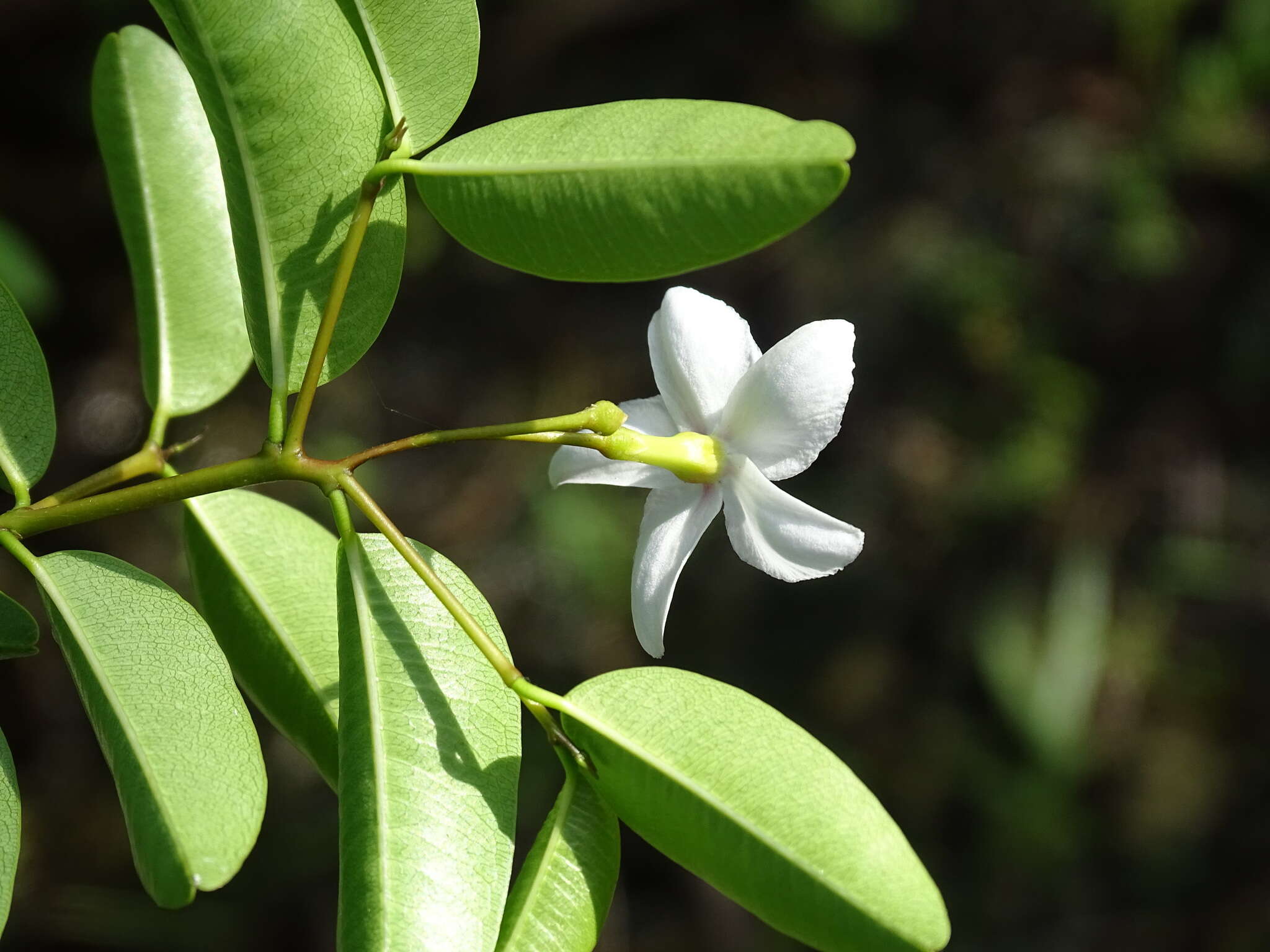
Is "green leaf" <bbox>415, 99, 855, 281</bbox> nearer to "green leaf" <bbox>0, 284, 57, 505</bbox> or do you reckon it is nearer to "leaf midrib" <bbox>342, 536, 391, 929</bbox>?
"leaf midrib" <bbox>342, 536, 391, 929</bbox>

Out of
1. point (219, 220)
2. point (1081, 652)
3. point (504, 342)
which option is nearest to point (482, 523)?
point (504, 342)

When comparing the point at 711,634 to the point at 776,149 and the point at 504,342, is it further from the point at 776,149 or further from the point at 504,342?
the point at 776,149

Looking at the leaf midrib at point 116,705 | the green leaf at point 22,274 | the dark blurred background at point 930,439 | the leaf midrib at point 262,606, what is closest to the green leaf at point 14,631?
the leaf midrib at point 116,705

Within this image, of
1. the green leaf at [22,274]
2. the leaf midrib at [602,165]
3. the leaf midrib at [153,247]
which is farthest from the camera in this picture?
the green leaf at [22,274]

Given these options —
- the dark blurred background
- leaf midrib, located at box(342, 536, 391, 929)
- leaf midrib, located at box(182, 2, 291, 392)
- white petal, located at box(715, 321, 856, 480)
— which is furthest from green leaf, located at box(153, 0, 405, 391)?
the dark blurred background

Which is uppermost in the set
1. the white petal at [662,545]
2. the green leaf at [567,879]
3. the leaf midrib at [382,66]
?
the leaf midrib at [382,66]

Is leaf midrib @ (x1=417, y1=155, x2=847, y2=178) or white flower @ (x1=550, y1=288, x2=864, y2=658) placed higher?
leaf midrib @ (x1=417, y1=155, x2=847, y2=178)

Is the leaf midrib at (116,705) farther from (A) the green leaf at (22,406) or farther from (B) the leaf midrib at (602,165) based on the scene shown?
(B) the leaf midrib at (602,165)
